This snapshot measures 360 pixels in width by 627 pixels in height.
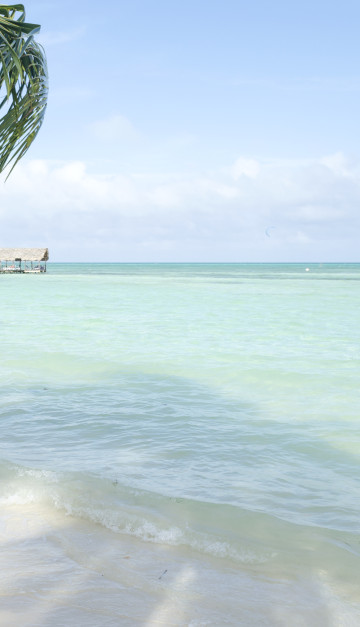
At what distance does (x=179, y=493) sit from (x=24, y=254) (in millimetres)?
71599

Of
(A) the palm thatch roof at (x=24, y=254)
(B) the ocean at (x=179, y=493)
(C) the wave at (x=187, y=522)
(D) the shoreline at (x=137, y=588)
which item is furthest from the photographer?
(A) the palm thatch roof at (x=24, y=254)

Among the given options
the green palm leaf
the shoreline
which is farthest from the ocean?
the green palm leaf

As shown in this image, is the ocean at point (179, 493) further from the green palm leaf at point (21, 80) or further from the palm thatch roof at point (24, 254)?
the palm thatch roof at point (24, 254)

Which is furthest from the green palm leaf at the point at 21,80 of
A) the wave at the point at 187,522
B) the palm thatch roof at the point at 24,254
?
the palm thatch roof at the point at 24,254

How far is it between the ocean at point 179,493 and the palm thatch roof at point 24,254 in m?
63.4

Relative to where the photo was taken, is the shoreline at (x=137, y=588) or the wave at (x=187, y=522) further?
the wave at (x=187, y=522)

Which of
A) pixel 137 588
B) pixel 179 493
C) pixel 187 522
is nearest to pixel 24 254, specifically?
pixel 179 493

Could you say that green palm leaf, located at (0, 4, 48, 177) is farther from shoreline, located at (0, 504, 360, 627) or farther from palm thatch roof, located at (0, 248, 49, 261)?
palm thatch roof, located at (0, 248, 49, 261)

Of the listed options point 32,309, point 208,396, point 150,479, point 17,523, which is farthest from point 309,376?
point 32,309

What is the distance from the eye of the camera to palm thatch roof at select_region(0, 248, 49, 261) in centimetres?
7188

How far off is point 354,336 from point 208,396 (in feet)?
25.1

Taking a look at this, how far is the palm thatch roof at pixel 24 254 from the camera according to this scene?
71.9 metres

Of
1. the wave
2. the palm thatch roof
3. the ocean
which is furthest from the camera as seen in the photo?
the palm thatch roof

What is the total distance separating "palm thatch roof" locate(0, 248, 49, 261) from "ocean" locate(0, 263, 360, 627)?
63.4 m
